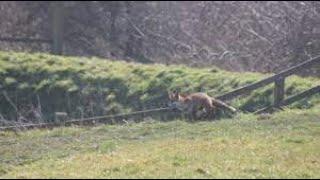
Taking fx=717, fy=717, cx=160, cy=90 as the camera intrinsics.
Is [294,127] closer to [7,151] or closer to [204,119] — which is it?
[204,119]

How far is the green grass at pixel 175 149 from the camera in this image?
10.4m

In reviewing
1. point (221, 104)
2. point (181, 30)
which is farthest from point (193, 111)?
point (181, 30)

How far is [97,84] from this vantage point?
2091 centimetres

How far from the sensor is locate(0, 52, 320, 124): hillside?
1891cm

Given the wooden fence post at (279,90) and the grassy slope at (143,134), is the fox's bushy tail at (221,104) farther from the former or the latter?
the wooden fence post at (279,90)

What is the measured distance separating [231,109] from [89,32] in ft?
50.6

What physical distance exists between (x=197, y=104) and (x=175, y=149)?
3.90 metres

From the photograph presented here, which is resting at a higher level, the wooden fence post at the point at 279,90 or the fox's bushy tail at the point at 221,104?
the wooden fence post at the point at 279,90

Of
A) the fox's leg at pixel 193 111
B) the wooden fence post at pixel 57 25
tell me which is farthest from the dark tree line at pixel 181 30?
the fox's leg at pixel 193 111

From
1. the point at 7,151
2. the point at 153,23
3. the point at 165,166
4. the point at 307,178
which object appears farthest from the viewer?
the point at 153,23

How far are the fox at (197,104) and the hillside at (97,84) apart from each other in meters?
1.43

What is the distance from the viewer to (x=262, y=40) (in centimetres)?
2448

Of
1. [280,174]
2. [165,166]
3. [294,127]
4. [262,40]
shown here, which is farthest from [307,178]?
[262,40]

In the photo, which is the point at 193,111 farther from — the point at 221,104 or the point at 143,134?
the point at 143,134
